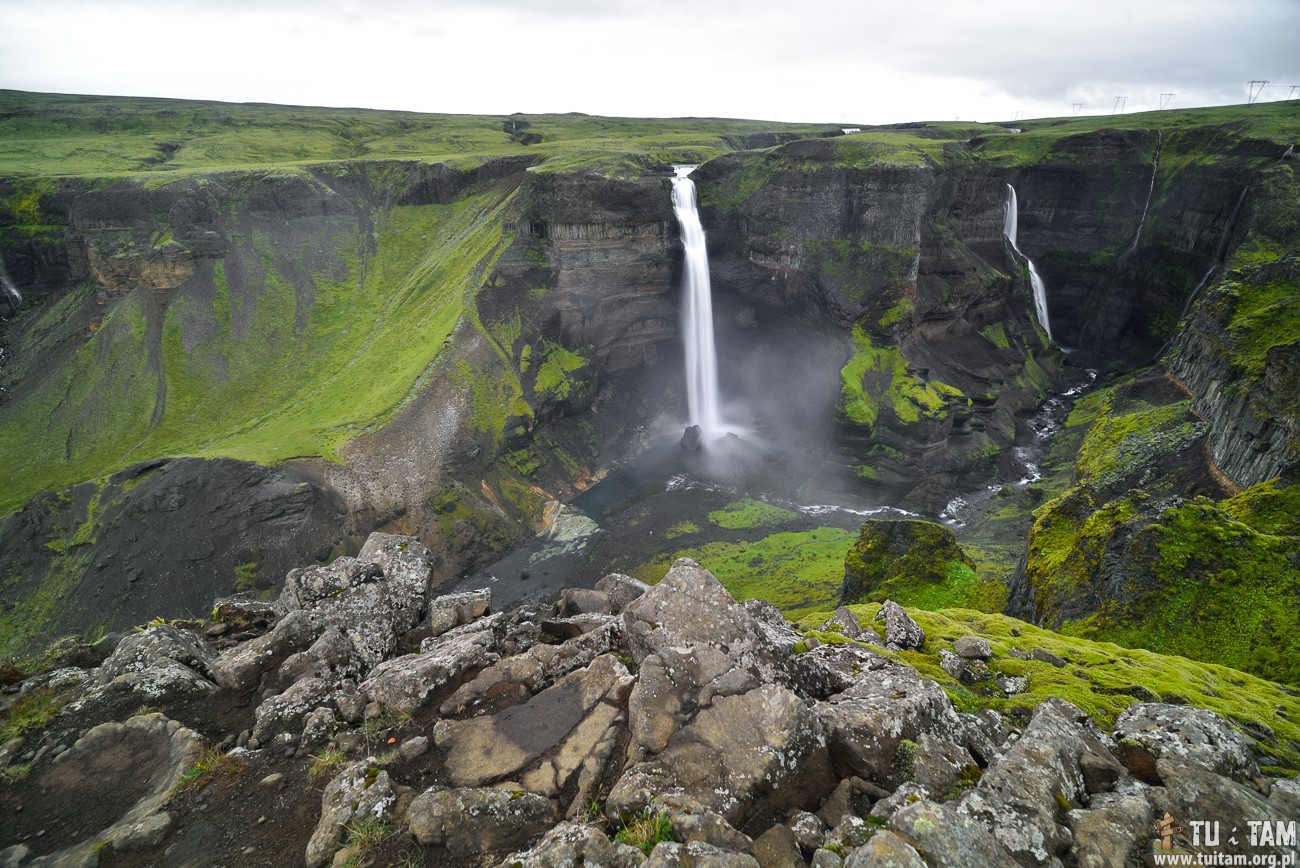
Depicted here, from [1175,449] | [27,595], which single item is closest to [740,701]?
[1175,449]

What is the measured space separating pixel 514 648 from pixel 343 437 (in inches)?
1169

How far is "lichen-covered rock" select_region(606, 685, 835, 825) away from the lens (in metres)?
6.39

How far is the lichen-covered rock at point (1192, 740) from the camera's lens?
655cm

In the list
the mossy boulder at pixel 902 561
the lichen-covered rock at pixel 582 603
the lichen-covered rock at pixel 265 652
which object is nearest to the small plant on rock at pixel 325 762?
the lichen-covered rock at pixel 265 652

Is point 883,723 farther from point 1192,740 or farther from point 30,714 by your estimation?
point 30,714

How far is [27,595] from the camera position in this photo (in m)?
28.2

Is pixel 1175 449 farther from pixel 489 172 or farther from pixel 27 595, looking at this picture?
pixel 489 172

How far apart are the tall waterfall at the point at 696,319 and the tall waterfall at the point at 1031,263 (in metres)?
33.5

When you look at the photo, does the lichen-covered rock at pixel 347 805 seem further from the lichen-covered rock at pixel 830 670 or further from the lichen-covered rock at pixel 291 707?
the lichen-covered rock at pixel 830 670

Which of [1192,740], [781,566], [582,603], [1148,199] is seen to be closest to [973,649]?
[1192,740]

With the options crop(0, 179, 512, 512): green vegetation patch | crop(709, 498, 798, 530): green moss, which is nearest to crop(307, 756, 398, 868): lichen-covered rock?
crop(0, 179, 512, 512): green vegetation patch

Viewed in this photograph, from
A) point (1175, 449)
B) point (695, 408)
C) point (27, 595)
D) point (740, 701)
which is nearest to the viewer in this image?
point (740, 701)

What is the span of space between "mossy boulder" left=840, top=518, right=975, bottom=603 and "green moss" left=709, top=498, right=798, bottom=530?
14.6m

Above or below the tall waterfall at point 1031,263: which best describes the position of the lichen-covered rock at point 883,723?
below
